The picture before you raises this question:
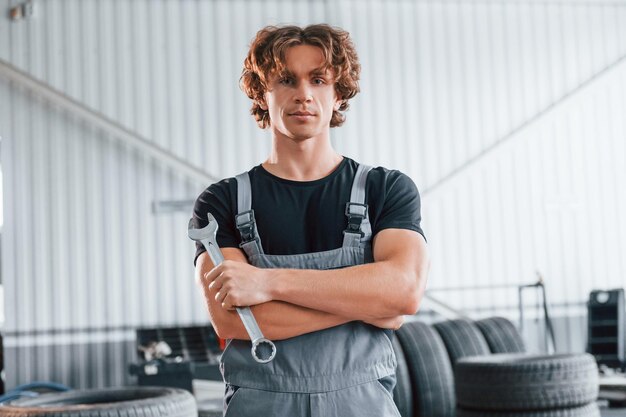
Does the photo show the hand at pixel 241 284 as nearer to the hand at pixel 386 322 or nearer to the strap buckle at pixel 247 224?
the strap buckle at pixel 247 224

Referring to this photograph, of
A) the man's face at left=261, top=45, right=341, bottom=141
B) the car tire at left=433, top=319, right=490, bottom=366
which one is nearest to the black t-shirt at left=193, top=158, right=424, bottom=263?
the man's face at left=261, top=45, right=341, bottom=141

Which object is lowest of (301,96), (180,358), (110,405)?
(180,358)

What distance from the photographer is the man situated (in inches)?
68.8

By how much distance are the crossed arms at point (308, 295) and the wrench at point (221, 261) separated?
0.02 metres

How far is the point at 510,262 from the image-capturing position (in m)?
8.40

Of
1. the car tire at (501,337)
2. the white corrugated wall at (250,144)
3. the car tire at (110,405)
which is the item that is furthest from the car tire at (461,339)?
the car tire at (110,405)

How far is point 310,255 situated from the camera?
Answer: 1.81m

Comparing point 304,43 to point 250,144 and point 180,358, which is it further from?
point 250,144

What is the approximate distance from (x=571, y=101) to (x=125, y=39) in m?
4.34

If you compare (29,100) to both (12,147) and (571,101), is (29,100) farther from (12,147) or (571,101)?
(571,101)

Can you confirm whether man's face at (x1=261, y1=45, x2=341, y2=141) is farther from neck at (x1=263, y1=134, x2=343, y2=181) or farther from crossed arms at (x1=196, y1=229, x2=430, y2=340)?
crossed arms at (x1=196, y1=229, x2=430, y2=340)

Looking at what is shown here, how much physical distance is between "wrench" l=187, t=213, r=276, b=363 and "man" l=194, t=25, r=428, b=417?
23 mm

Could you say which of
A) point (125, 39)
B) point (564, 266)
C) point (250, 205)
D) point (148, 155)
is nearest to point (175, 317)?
point (148, 155)

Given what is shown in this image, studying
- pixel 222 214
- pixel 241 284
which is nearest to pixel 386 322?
pixel 241 284
